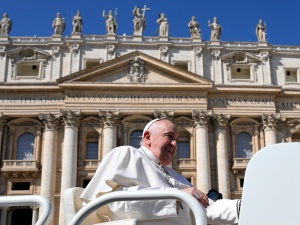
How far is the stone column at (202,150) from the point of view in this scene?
27538 mm

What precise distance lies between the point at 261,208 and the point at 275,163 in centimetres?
26

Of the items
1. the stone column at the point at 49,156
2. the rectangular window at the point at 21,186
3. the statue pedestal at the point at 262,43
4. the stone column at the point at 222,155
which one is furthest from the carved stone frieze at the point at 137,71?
the rectangular window at the point at 21,186

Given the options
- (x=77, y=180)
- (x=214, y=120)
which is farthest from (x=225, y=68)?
(x=77, y=180)

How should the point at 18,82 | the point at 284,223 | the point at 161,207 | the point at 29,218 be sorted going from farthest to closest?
the point at 18,82, the point at 29,218, the point at 161,207, the point at 284,223

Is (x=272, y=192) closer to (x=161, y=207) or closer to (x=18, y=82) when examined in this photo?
(x=161, y=207)

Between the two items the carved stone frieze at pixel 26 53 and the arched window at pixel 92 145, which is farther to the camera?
the carved stone frieze at pixel 26 53

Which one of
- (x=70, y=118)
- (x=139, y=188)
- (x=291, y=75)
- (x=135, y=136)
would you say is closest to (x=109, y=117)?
(x=135, y=136)

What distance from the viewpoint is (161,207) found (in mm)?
3545

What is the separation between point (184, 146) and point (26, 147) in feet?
32.2

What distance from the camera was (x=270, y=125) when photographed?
29297mm

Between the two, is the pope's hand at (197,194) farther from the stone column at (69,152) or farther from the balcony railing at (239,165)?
the balcony railing at (239,165)

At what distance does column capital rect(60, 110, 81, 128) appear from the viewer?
28.5m

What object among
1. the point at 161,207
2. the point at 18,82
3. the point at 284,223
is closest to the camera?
the point at 284,223

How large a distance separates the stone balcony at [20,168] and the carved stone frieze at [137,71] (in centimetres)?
788
